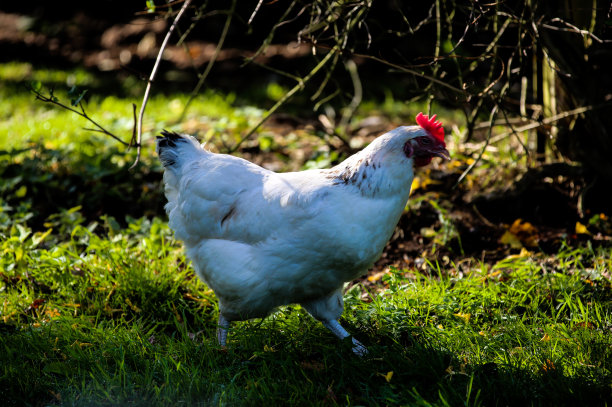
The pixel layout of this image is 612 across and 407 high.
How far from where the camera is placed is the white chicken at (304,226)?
2.66 m

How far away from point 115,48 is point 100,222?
5646 millimetres

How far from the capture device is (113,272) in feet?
11.5

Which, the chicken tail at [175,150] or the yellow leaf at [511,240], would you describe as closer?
the chicken tail at [175,150]

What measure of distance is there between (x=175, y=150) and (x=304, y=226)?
46.9 inches

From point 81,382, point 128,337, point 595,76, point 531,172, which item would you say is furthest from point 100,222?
point 595,76

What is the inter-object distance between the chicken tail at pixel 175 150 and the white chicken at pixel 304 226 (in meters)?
0.36

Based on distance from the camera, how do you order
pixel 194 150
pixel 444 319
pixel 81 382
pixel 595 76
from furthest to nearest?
pixel 595 76 → pixel 194 150 → pixel 444 319 → pixel 81 382

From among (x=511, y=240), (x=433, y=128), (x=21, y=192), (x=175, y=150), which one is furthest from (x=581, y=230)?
(x=21, y=192)

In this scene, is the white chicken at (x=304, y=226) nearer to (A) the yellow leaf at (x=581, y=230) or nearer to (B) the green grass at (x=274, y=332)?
(B) the green grass at (x=274, y=332)

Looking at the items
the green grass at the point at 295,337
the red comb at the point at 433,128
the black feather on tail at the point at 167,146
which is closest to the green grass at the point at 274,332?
the green grass at the point at 295,337

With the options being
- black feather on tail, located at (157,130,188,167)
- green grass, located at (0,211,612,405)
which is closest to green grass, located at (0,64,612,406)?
green grass, located at (0,211,612,405)

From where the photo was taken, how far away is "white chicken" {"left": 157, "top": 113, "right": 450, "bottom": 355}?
2.66 metres

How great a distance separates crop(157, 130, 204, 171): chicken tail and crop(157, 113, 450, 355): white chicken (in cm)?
36

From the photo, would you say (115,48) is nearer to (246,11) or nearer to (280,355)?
(246,11)
